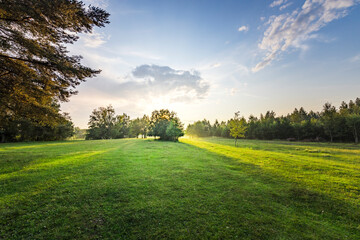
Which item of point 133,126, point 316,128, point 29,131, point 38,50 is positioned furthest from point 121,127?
point 316,128

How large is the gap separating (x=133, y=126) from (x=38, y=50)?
87.0 meters

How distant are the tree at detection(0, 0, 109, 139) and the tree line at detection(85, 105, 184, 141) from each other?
125 feet

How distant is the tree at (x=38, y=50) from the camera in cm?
666

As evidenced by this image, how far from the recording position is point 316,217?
15.6ft

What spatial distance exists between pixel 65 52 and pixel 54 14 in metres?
2.77

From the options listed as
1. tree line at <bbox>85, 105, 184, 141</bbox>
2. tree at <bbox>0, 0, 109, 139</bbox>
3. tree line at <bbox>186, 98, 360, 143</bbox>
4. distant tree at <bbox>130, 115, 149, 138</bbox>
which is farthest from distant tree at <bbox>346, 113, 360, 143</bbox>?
distant tree at <bbox>130, 115, 149, 138</bbox>

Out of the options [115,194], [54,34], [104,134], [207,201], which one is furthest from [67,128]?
[207,201]

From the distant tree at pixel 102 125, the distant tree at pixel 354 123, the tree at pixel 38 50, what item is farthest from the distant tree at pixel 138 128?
the distant tree at pixel 354 123

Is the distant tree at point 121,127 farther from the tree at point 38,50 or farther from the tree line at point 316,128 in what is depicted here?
the tree at point 38,50

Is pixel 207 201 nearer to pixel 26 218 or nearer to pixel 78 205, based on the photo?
pixel 78 205

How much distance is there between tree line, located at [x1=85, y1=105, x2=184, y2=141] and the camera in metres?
49.3

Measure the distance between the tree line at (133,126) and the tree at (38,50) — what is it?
38.1 m

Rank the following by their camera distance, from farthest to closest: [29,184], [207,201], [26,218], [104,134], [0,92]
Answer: [104,134] < [0,92] < [29,184] < [207,201] < [26,218]

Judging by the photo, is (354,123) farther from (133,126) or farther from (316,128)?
(133,126)
